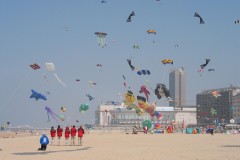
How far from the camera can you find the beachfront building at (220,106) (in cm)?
16239

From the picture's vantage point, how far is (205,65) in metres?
39.9

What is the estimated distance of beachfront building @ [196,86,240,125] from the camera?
533 ft

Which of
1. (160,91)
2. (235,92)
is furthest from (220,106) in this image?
(160,91)

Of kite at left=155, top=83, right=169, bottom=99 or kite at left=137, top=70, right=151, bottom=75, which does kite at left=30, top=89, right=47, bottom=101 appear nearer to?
kite at left=137, top=70, right=151, bottom=75

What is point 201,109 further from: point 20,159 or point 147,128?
point 20,159

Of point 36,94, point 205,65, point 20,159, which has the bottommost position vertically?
point 20,159

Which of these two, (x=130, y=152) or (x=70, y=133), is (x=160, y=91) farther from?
(x=130, y=152)

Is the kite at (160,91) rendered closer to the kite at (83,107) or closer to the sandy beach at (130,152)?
the kite at (83,107)

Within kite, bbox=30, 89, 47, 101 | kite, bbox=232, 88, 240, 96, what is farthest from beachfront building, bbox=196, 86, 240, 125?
kite, bbox=30, 89, 47, 101

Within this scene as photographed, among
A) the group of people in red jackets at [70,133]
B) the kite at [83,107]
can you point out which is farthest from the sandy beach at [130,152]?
the kite at [83,107]

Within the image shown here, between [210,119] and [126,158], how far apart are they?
16331 cm

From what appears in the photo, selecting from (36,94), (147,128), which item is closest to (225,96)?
(147,128)

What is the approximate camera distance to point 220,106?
561 feet

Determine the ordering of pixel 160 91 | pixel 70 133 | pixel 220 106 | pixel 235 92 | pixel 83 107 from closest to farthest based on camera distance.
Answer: pixel 70 133
pixel 160 91
pixel 83 107
pixel 235 92
pixel 220 106
